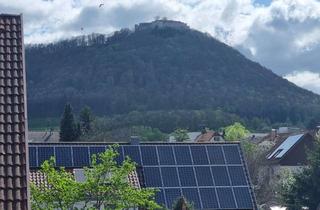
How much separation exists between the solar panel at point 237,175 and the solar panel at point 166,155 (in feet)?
8.98

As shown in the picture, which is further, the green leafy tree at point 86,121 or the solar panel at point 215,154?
the green leafy tree at point 86,121

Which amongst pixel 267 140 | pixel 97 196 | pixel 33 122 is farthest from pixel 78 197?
pixel 33 122

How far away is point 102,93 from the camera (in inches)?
5920

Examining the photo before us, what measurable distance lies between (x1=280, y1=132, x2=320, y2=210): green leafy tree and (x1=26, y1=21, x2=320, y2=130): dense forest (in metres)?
85.0

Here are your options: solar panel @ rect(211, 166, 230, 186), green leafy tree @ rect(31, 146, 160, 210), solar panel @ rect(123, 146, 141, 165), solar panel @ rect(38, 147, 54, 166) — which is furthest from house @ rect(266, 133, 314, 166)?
green leafy tree @ rect(31, 146, 160, 210)

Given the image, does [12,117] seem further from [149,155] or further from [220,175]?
[149,155]

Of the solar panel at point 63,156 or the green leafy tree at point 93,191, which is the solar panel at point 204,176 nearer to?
the solar panel at point 63,156

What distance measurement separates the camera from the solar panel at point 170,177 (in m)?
36.4

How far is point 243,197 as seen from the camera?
120ft

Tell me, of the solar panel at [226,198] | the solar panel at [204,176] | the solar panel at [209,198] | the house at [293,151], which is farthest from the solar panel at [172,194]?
the house at [293,151]

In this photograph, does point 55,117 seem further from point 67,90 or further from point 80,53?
point 80,53

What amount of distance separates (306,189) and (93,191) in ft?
87.1

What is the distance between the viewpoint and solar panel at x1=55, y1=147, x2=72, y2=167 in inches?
1419

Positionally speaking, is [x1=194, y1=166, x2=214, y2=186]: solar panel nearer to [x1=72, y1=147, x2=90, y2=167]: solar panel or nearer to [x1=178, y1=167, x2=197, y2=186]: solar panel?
[x1=178, y1=167, x2=197, y2=186]: solar panel
